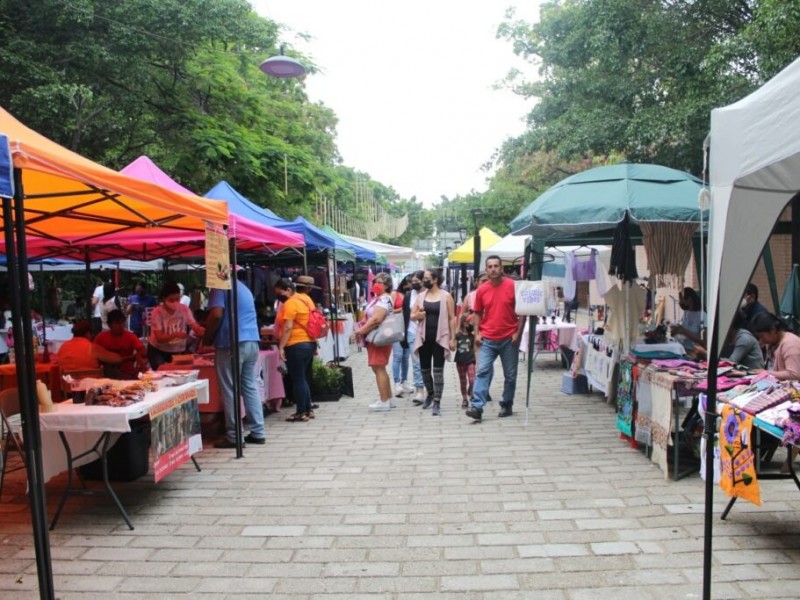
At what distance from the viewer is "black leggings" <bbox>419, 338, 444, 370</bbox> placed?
7.97 meters

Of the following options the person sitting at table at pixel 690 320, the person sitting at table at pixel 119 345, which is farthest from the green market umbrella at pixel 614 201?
the person sitting at table at pixel 119 345

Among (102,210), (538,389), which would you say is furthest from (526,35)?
(102,210)

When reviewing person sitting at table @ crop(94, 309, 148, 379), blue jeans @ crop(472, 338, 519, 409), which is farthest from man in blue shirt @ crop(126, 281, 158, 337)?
blue jeans @ crop(472, 338, 519, 409)

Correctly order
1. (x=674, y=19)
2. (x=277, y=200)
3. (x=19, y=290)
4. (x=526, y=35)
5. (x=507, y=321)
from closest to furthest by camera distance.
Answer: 1. (x=19, y=290)
2. (x=507, y=321)
3. (x=674, y=19)
4. (x=277, y=200)
5. (x=526, y=35)

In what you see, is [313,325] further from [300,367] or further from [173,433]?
[173,433]

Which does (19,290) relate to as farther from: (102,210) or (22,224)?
(102,210)

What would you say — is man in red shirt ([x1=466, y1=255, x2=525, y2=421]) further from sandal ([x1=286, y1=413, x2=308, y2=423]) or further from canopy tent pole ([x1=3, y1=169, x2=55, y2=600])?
canopy tent pole ([x1=3, y1=169, x2=55, y2=600])

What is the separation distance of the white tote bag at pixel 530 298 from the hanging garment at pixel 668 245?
4.93ft

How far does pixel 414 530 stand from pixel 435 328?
3861 mm

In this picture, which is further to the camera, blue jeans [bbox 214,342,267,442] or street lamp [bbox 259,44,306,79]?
street lamp [bbox 259,44,306,79]

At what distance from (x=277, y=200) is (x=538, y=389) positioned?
25.1 feet

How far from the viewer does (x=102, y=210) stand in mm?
5898

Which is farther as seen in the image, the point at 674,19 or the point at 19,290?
the point at 674,19

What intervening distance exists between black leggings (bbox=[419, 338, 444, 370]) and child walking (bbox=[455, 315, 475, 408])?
0.89ft
